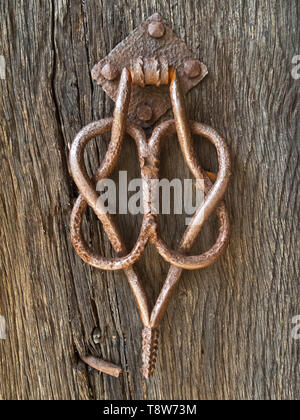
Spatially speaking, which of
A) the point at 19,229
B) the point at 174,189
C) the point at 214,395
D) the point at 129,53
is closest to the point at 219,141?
the point at 174,189

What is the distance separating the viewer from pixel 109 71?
2.22ft

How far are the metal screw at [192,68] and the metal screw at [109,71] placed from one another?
14cm

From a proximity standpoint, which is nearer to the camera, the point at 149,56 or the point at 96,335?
the point at 149,56

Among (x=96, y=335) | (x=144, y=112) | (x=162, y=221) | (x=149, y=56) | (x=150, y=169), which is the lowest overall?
(x=96, y=335)

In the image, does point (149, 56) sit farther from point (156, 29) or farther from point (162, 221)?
point (162, 221)

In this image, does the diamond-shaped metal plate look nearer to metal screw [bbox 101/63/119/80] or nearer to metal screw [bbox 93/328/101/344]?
metal screw [bbox 101/63/119/80]

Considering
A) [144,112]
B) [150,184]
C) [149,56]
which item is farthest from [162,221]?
[149,56]

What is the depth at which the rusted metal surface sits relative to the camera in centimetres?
63

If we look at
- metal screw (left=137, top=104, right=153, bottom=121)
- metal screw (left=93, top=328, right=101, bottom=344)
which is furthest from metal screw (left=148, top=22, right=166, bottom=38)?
metal screw (left=93, top=328, right=101, bottom=344)

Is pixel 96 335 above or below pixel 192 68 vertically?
below

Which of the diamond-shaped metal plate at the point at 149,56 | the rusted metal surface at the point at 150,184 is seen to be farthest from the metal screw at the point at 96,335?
the diamond-shaped metal plate at the point at 149,56

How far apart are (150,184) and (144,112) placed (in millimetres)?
154

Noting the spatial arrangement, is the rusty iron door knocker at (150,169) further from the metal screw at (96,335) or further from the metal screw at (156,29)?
the metal screw at (96,335)

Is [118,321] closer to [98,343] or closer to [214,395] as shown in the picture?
[98,343]
